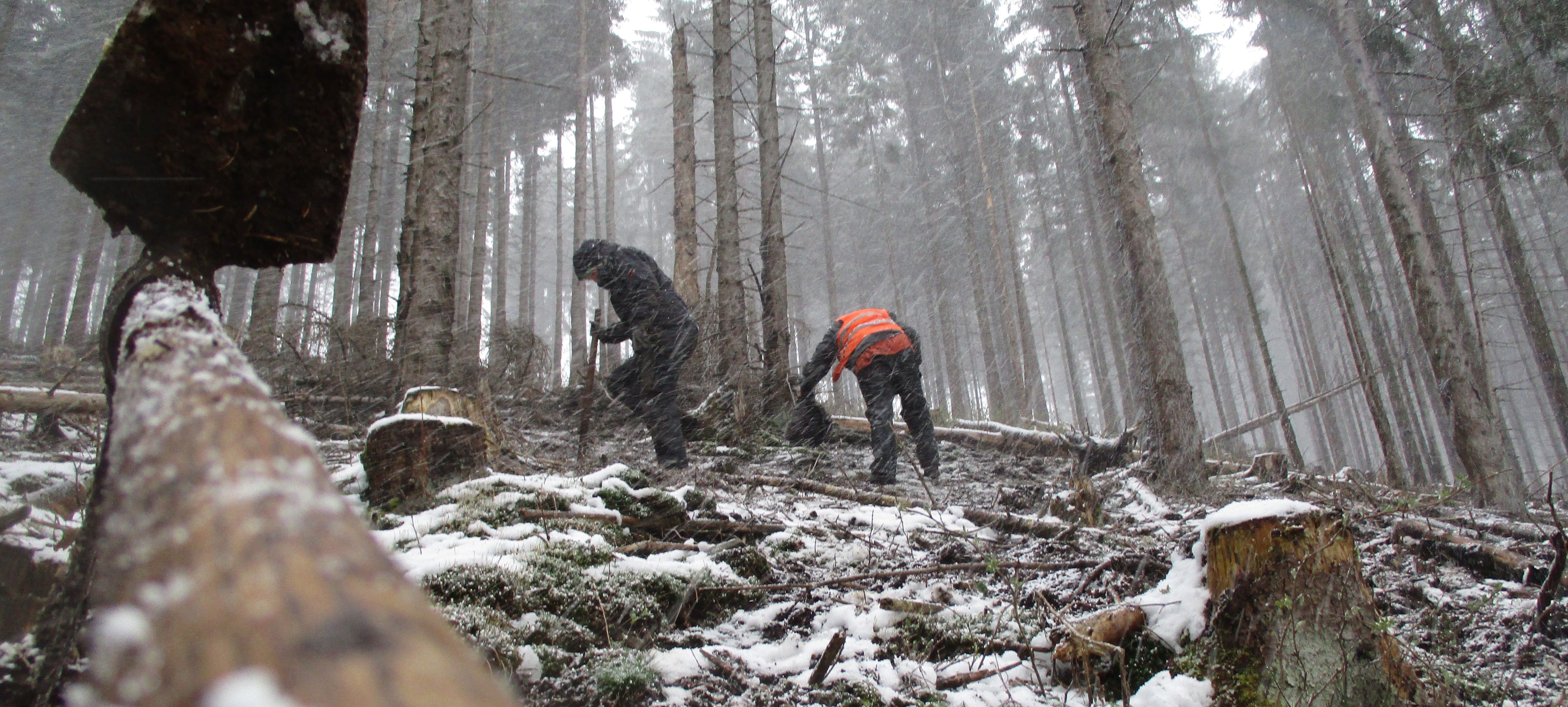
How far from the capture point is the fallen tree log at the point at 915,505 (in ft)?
12.7

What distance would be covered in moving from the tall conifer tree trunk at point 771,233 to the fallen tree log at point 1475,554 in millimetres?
5630

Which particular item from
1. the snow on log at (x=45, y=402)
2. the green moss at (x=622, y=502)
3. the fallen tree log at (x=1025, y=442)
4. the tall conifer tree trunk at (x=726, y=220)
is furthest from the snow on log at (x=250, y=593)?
the tall conifer tree trunk at (x=726, y=220)

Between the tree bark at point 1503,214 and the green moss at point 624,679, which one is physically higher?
the tree bark at point 1503,214

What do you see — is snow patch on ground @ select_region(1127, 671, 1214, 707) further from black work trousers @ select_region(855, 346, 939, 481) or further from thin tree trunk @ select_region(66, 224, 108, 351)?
thin tree trunk @ select_region(66, 224, 108, 351)

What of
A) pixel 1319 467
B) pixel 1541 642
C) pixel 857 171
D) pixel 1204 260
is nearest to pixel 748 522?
pixel 1541 642

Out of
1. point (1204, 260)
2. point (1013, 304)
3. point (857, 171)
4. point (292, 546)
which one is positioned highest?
point (857, 171)

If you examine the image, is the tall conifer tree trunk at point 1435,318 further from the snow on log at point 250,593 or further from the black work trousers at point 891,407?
the snow on log at point 250,593

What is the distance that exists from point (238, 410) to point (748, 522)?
3.11 meters

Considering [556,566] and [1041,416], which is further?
[1041,416]

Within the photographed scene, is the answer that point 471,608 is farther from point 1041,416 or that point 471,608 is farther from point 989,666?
point 1041,416

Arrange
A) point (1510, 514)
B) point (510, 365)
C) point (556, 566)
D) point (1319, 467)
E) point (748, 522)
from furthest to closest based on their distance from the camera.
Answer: point (510, 365)
point (1319, 467)
point (1510, 514)
point (748, 522)
point (556, 566)

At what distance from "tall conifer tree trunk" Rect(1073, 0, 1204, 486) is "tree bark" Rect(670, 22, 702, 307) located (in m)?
4.89

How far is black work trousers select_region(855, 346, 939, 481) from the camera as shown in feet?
20.7

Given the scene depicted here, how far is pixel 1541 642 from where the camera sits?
254cm
